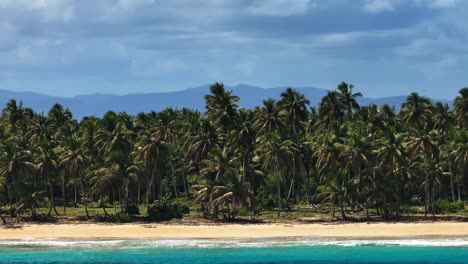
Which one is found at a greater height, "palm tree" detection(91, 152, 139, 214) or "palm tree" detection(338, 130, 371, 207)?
"palm tree" detection(338, 130, 371, 207)

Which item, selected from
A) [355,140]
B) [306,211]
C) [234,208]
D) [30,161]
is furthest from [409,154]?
[30,161]

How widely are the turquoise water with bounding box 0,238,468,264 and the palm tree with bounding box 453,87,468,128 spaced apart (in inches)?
1730

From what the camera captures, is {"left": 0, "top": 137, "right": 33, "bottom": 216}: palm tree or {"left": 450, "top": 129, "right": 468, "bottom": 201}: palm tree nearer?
{"left": 0, "top": 137, "right": 33, "bottom": 216}: palm tree

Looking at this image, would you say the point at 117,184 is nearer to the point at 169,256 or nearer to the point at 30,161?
the point at 30,161

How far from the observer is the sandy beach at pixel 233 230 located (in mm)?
72250

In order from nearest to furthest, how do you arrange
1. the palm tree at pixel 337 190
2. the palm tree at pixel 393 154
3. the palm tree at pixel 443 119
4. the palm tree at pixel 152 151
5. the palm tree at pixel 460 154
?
the palm tree at pixel 337 190
the palm tree at pixel 393 154
the palm tree at pixel 152 151
the palm tree at pixel 460 154
the palm tree at pixel 443 119

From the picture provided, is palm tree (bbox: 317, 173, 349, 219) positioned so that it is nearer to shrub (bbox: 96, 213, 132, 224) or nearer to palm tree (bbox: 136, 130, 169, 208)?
palm tree (bbox: 136, 130, 169, 208)

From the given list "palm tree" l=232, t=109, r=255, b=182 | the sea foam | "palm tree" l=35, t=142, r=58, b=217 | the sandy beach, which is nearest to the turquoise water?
the sea foam

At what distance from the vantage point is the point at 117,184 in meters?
77.6

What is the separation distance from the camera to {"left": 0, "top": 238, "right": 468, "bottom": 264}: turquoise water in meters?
59.2

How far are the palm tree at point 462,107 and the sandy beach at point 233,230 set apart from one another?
117 feet

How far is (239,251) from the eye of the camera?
63875 millimetres

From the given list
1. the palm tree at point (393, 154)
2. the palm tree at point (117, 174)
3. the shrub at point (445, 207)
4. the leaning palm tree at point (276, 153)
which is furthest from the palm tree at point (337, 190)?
the palm tree at point (117, 174)

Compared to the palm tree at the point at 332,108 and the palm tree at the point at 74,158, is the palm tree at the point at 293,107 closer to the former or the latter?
the palm tree at the point at 332,108
